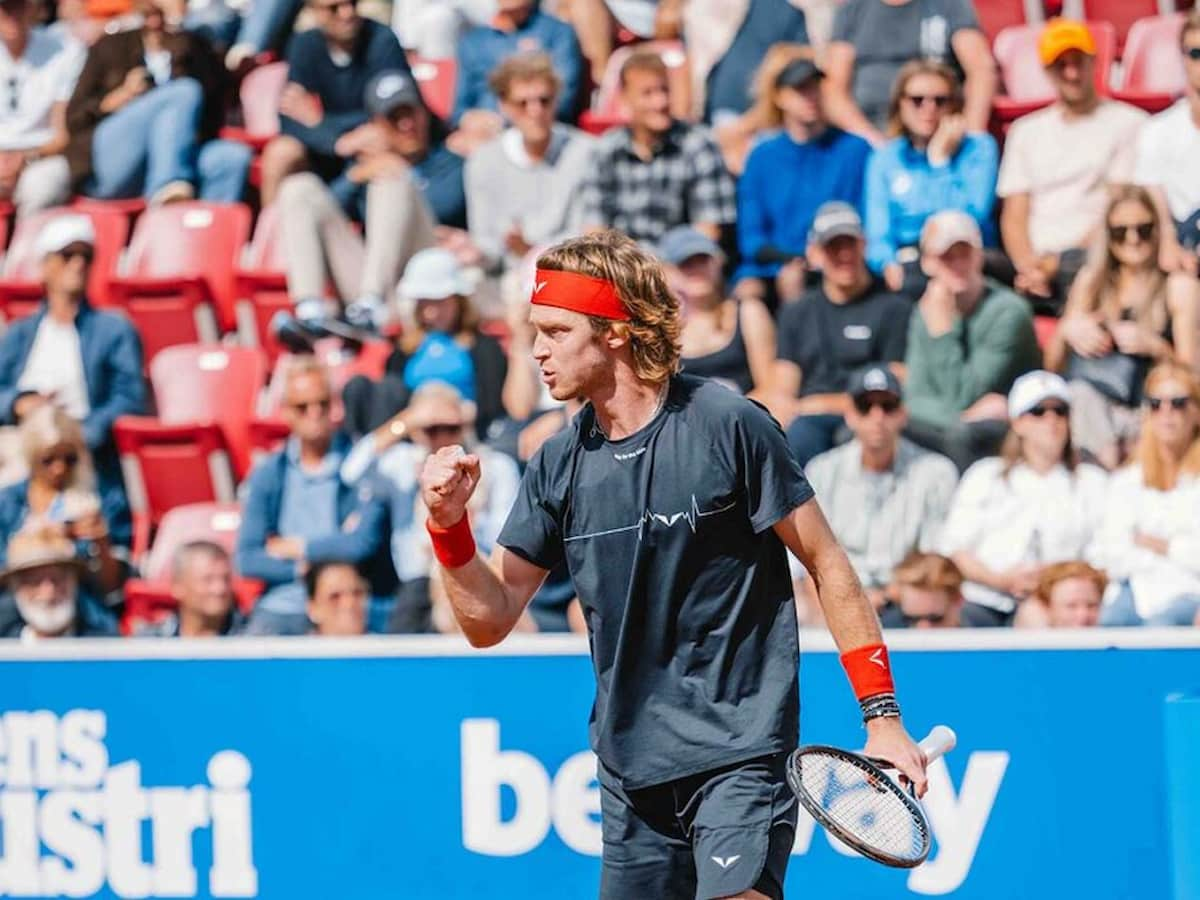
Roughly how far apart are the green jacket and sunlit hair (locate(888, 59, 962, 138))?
96 cm

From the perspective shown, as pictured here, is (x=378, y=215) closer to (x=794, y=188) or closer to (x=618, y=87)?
(x=618, y=87)

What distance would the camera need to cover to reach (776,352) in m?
8.23

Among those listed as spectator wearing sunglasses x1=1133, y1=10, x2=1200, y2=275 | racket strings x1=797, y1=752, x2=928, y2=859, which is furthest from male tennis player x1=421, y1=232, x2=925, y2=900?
spectator wearing sunglasses x1=1133, y1=10, x2=1200, y2=275

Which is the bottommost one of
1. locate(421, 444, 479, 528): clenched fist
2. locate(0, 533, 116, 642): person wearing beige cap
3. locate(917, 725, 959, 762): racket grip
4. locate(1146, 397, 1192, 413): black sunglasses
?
locate(0, 533, 116, 642): person wearing beige cap

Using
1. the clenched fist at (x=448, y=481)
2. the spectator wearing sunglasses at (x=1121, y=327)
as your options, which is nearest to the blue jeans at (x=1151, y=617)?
the spectator wearing sunglasses at (x=1121, y=327)

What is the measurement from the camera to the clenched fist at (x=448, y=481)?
12.8 feet

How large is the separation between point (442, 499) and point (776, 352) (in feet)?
14.5

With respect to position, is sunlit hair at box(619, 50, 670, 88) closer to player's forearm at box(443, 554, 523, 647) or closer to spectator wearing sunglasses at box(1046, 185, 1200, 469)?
spectator wearing sunglasses at box(1046, 185, 1200, 469)

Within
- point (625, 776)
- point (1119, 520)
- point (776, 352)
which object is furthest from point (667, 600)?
point (776, 352)

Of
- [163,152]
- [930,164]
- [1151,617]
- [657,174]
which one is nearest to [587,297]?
[1151,617]

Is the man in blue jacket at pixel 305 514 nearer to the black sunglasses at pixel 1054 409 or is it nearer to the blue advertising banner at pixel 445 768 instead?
the blue advertising banner at pixel 445 768

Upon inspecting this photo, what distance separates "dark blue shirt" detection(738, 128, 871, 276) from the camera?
867 cm

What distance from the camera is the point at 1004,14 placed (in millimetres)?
9398

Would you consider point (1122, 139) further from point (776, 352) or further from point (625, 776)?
point (625, 776)
